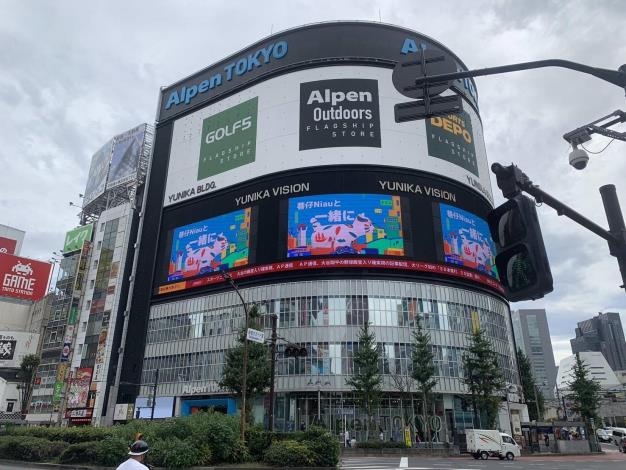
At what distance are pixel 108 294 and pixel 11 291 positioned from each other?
36.5 m

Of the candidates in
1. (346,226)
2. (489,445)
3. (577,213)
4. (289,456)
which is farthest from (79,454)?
(346,226)

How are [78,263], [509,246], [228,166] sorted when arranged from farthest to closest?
[78,263], [228,166], [509,246]

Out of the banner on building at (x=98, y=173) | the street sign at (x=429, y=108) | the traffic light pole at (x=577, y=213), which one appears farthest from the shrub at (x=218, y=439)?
the banner on building at (x=98, y=173)

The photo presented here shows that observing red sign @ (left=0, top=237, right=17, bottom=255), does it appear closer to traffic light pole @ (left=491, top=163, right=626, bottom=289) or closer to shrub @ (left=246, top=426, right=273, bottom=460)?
shrub @ (left=246, top=426, right=273, bottom=460)

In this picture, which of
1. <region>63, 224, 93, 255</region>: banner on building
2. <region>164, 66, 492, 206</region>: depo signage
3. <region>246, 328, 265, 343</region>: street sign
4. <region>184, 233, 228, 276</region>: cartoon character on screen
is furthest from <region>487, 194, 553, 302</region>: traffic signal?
<region>63, 224, 93, 255</region>: banner on building

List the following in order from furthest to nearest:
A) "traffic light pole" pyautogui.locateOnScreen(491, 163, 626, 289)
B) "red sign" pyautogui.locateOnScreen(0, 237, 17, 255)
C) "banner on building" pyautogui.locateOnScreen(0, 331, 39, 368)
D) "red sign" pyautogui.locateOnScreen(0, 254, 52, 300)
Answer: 1. "red sign" pyautogui.locateOnScreen(0, 237, 17, 255)
2. "red sign" pyautogui.locateOnScreen(0, 254, 52, 300)
3. "banner on building" pyautogui.locateOnScreen(0, 331, 39, 368)
4. "traffic light pole" pyautogui.locateOnScreen(491, 163, 626, 289)

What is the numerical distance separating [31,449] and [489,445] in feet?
102

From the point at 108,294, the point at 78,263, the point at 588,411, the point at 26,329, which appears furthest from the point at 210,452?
the point at 26,329

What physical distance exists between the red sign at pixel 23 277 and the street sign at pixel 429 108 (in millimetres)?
104147

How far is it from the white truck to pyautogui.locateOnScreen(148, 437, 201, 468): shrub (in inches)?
997

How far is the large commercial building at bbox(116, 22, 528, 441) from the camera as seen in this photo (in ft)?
167

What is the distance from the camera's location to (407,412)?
162 feet

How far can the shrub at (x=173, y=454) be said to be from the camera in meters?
18.8

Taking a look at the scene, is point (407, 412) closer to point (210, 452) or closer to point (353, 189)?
point (353, 189)
